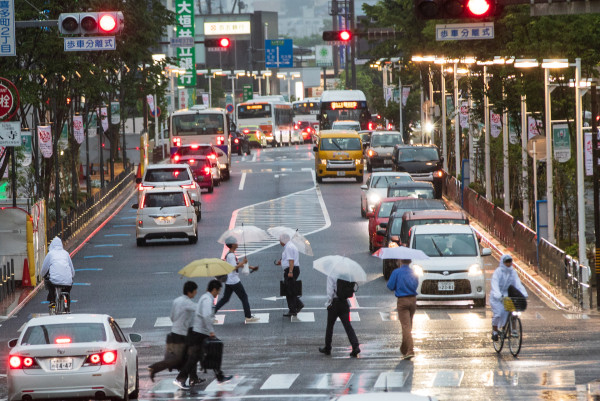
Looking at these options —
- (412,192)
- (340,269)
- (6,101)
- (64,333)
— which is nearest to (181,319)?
(64,333)

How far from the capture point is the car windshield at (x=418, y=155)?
5462cm

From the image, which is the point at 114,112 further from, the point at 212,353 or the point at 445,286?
the point at 212,353

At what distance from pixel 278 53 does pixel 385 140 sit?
79201mm

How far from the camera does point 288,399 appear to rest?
16672 mm

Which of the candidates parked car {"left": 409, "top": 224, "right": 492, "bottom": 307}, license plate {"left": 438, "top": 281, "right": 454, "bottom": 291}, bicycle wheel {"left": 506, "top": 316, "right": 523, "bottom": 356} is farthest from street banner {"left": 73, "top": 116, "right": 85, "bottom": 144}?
bicycle wheel {"left": 506, "top": 316, "right": 523, "bottom": 356}

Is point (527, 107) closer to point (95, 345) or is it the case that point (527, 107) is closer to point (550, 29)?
point (550, 29)

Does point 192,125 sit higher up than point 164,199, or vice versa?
point 192,125

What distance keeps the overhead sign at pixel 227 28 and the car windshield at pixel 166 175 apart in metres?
143

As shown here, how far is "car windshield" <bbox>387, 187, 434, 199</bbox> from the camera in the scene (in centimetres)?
4146

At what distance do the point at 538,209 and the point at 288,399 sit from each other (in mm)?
17663

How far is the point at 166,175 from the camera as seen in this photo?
45.8 metres

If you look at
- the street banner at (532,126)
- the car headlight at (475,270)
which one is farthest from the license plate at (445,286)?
the street banner at (532,126)

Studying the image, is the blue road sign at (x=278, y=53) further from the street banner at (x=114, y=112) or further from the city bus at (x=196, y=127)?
the street banner at (x=114, y=112)

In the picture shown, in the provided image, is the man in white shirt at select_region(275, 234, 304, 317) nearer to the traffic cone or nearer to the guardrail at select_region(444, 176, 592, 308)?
the guardrail at select_region(444, 176, 592, 308)
